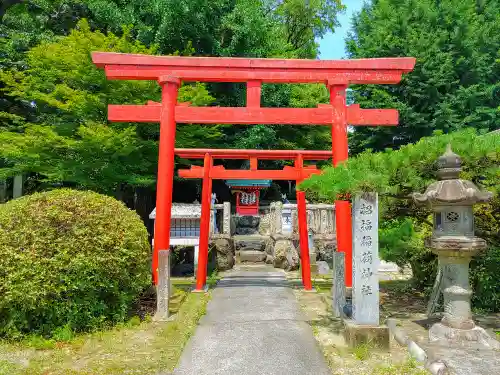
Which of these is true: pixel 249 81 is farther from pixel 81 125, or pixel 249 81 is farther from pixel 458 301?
pixel 81 125

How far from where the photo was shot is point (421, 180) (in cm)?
588

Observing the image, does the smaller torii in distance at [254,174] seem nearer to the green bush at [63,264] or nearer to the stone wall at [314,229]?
the green bush at [63,264]

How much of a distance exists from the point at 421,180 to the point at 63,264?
5144mm

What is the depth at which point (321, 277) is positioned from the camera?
12.0 m

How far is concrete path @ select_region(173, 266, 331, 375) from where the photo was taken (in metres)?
4.57

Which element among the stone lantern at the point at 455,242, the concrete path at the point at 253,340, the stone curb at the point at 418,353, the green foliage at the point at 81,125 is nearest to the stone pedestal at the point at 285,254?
the concrete path at the point at 253,340

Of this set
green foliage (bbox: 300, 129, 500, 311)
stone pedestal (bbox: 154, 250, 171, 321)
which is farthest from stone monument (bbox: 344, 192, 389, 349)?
stone pedestal (bbox: 154, 250, 171, 321)

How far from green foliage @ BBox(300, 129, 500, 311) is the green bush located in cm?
300

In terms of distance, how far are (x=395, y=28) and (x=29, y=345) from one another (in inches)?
809

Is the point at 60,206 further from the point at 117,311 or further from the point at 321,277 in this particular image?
the point at 321,277

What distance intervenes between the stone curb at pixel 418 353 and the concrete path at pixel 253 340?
42.5 inches

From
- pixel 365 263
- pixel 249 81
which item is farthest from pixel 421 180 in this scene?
pixel 249 81

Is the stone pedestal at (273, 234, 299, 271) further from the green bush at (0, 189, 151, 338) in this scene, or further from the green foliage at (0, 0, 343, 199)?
the green bush at (0, 189, 151, 338)

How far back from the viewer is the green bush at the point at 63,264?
17.9 feet
